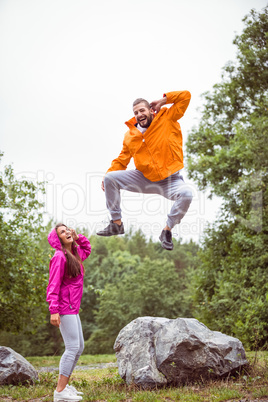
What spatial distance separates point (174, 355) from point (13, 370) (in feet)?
9.51

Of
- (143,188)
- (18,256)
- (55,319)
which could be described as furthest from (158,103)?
(18,256)

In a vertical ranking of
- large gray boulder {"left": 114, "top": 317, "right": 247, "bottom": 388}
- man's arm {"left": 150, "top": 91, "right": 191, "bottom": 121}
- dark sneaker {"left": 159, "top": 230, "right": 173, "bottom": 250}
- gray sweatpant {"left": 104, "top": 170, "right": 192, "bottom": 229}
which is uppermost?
man's arm {"left": 150, "top": 91, "right": 191, "bottom": 121}

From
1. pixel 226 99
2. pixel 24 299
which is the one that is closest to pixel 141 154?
pixel 24 299

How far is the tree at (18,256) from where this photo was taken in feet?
36.5

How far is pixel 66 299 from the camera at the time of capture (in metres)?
4.77

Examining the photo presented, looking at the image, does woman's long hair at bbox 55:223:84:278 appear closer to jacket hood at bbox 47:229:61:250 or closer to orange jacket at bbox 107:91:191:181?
jacket hood at bbox 47:229:61:250

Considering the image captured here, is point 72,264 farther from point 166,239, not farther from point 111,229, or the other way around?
point 166,239

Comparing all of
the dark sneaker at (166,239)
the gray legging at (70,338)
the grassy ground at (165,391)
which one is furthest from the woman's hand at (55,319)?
the grassy ground at (165,391)

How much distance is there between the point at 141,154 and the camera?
461 cm

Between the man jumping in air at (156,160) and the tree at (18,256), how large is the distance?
266 inches

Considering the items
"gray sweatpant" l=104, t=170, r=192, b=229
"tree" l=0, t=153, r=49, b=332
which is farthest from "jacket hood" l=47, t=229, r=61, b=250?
→ "tree" l=0, t=153, r=49, b=332

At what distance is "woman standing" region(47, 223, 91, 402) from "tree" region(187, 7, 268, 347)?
7.92m

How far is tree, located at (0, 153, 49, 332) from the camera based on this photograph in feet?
36.5

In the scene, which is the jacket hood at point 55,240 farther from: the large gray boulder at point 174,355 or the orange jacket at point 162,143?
the large gray boulder at point 174,355
